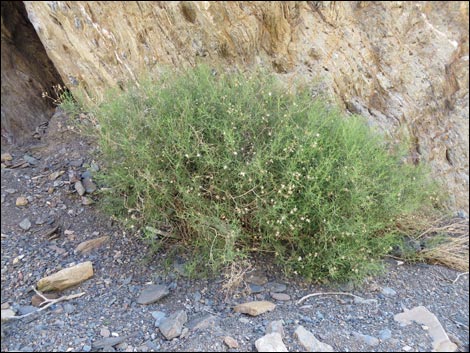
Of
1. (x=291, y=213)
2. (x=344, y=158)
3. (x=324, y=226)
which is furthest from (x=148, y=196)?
(x=344, y=158)

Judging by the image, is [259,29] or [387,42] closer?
[259,29]

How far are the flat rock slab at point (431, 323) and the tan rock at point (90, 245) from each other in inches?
83.3

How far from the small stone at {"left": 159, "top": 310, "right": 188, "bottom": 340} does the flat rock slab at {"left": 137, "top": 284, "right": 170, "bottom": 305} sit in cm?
22

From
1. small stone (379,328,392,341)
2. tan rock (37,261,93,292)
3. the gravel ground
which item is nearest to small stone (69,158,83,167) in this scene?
the gravel ground

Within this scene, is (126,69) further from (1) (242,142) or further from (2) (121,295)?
(2) (121,295)

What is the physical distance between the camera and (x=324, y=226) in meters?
2.96

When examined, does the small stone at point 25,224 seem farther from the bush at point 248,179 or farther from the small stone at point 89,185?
the bush at point 248,179

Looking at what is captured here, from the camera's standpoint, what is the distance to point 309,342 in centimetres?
249

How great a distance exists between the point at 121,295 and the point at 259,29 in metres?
2.64

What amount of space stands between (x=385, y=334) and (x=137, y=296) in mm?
1549

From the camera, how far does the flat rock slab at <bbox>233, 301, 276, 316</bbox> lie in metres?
2.78

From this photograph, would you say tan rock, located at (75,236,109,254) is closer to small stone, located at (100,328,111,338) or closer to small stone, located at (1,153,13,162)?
small stone, located at (100,328,111,338)

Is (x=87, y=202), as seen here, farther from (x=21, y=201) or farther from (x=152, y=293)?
(x=152, y=293)

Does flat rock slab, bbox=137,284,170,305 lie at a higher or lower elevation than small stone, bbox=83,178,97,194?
lower
